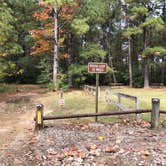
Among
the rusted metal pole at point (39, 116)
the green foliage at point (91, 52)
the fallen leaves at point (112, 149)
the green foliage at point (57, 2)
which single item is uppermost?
the green foliage at point (57, 2)

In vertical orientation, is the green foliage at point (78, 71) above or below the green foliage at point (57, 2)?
below

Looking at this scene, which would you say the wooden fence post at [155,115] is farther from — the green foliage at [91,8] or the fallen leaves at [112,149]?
the green foliage at [91,8]

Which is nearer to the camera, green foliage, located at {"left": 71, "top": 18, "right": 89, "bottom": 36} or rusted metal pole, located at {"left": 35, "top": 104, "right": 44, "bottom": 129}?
rusted metal pole, located at {"left": 35, "top": 104, "right": 44, "bottom": 129}

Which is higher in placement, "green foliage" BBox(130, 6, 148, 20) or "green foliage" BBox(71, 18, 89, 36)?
"green foliage" BBox(130, 6, 148, 20)

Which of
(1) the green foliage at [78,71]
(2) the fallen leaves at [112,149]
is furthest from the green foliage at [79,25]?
(2) the fallen leaves at [112,149]

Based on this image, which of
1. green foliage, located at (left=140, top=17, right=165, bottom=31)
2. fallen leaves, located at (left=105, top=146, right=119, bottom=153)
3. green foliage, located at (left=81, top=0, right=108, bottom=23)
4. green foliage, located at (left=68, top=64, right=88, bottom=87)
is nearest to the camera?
fallen leaves, located at (left=105, top=146, right=119, bottom=153)

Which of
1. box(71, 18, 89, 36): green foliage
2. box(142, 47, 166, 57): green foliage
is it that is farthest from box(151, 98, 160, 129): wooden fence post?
box(142, 47, 166, 57): green foliage

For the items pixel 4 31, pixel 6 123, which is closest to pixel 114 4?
pixel 4 31

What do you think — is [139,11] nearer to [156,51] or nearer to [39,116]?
[156,51]

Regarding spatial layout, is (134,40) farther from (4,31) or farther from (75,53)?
(4,31)

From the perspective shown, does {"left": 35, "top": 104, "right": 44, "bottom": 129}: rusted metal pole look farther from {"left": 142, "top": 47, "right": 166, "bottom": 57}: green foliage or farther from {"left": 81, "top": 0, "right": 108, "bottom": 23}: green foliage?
{"left": 142, "top": 47, "right": 166, "bottom": 57}: green foliage

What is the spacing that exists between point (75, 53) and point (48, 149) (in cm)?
2938

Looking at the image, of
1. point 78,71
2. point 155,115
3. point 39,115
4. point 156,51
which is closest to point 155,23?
point 156,51

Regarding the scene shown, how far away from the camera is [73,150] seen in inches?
281
